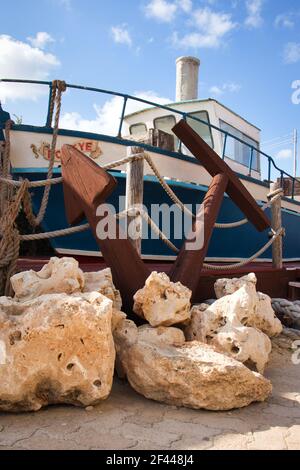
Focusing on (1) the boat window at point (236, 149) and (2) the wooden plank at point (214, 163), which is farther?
(1) the boat window at point (236, 149)

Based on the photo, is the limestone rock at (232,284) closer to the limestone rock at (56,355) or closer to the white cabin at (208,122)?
the limestone rock at (56,355)

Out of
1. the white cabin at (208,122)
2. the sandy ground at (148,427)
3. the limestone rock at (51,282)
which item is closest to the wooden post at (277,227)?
the white cabin at (208,122)

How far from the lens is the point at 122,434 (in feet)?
5.44

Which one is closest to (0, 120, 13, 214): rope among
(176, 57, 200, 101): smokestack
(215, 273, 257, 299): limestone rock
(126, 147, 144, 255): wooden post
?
(126, 147, 144, 255): wooden post

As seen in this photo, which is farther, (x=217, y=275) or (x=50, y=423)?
(x=217, y=275)

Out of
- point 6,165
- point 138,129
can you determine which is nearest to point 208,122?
point 138,129

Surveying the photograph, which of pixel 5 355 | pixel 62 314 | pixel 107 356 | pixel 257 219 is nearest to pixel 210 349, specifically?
pixel 107 356

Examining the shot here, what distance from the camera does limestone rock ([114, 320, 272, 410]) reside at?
6.46 feet

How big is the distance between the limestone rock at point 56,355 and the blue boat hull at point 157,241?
3.34 meters

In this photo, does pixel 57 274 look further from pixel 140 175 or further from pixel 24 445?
pixel 140 175

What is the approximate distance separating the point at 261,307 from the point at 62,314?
1.56 m

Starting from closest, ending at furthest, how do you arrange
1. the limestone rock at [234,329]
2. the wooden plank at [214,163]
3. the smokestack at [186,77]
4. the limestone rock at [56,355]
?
the limestone rock at [56,355], the limestone rock at [234,329], the wooden plank at [214,163], the smokestack at [186,77]

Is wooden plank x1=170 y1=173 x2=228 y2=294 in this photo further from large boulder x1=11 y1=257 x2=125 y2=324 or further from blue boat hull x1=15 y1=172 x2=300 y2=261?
blue boat hull x1=15 y1=172 x2=300 y2=261

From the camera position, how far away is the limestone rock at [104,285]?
235 centimetres
